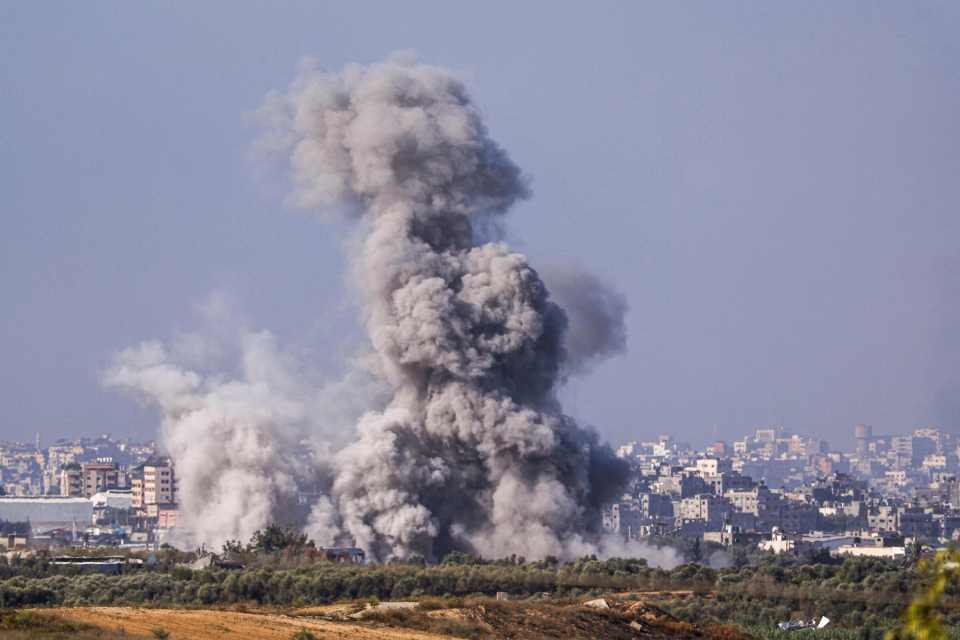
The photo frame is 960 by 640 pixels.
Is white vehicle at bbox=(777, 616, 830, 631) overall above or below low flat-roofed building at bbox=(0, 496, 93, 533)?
below

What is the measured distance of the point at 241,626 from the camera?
34.7m

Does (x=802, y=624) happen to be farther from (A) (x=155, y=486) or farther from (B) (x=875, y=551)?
(A) (x=155, y=486)

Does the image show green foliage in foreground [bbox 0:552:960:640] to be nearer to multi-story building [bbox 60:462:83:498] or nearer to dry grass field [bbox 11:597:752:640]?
dry grass field [bbox 11:597:752:640]

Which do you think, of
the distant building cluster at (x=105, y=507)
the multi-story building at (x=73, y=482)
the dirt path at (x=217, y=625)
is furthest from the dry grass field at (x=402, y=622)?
the multi-story building at (x=73, y=482)

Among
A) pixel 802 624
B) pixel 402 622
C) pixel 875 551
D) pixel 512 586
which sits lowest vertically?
pixel 802 624

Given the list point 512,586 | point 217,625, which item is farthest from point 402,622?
point 512,586

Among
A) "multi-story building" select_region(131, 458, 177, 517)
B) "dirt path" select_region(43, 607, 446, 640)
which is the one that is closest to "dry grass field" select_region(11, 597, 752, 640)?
"dirt path" select_region(43, 607, 446, 640)

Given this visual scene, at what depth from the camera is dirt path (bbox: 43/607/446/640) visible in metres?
33.3

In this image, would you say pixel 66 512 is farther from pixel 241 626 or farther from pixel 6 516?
pixel 241 626

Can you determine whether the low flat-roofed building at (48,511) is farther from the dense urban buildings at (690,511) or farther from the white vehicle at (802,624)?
the white vehicle at (802,624)

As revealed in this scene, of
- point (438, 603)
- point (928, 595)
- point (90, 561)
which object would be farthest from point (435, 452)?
point (928, 595)

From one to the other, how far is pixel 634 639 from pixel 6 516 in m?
100

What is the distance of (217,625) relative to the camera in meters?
34.7

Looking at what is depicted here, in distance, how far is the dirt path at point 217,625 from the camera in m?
33.3
